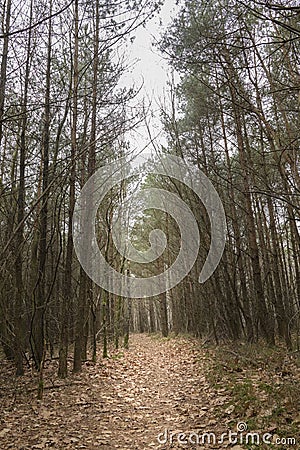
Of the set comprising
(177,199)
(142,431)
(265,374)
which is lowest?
(142,431)

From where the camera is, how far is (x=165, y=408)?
18.7 feet

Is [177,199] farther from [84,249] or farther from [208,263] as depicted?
[84,249]

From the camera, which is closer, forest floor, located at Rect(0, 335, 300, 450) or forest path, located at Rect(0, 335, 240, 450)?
forest floor, located at Rect(0, 335, 300, 450)

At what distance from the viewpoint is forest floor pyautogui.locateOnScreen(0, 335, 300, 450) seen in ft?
13.5

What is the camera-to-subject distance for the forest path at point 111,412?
→ 4.45 meters

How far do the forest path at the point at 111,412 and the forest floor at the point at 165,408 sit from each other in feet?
0.04

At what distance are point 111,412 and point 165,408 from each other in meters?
0.80

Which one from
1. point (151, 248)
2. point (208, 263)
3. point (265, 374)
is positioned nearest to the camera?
point (265, 374)

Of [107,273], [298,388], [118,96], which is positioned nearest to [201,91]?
[118,96]

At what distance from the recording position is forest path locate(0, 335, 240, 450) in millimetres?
4445

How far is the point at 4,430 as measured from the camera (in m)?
4.73

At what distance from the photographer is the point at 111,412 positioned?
568 centimetres

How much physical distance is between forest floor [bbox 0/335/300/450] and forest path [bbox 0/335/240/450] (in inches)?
0.5

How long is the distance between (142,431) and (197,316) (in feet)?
35.0
